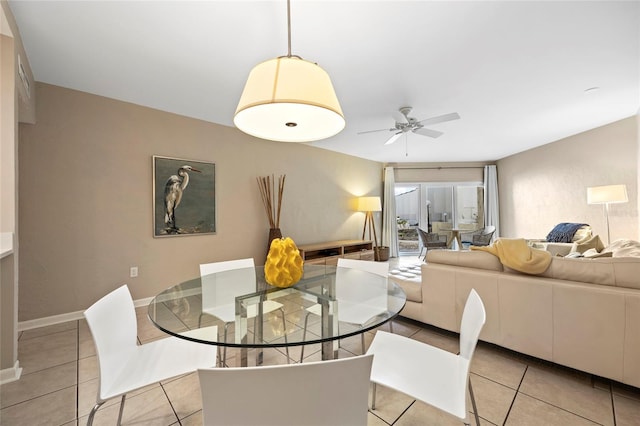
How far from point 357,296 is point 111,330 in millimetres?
1239

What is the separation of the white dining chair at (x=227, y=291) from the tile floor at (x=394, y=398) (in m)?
0.40

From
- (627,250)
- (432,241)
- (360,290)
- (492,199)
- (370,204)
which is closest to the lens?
(360,290)

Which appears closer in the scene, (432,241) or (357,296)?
(357,296)

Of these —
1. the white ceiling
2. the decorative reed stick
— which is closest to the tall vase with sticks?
the decorative reed stick

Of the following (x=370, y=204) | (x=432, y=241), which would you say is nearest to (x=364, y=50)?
(x=370, y=204)

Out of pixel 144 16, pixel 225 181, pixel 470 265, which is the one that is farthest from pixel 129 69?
pixel 470 265

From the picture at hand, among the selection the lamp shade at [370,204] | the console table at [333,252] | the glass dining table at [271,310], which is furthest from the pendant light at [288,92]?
the lamp shade at [370,204]

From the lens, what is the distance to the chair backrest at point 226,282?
1.53m

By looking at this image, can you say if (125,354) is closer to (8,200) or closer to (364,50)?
(8,200)

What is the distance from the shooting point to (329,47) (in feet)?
6.74

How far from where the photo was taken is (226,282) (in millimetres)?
1834

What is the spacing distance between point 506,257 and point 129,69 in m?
3.49

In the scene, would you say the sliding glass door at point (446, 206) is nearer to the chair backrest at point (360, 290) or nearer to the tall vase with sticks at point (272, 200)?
the tall vase with sticks at point (272, 200)

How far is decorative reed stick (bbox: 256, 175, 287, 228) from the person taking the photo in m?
4.00
